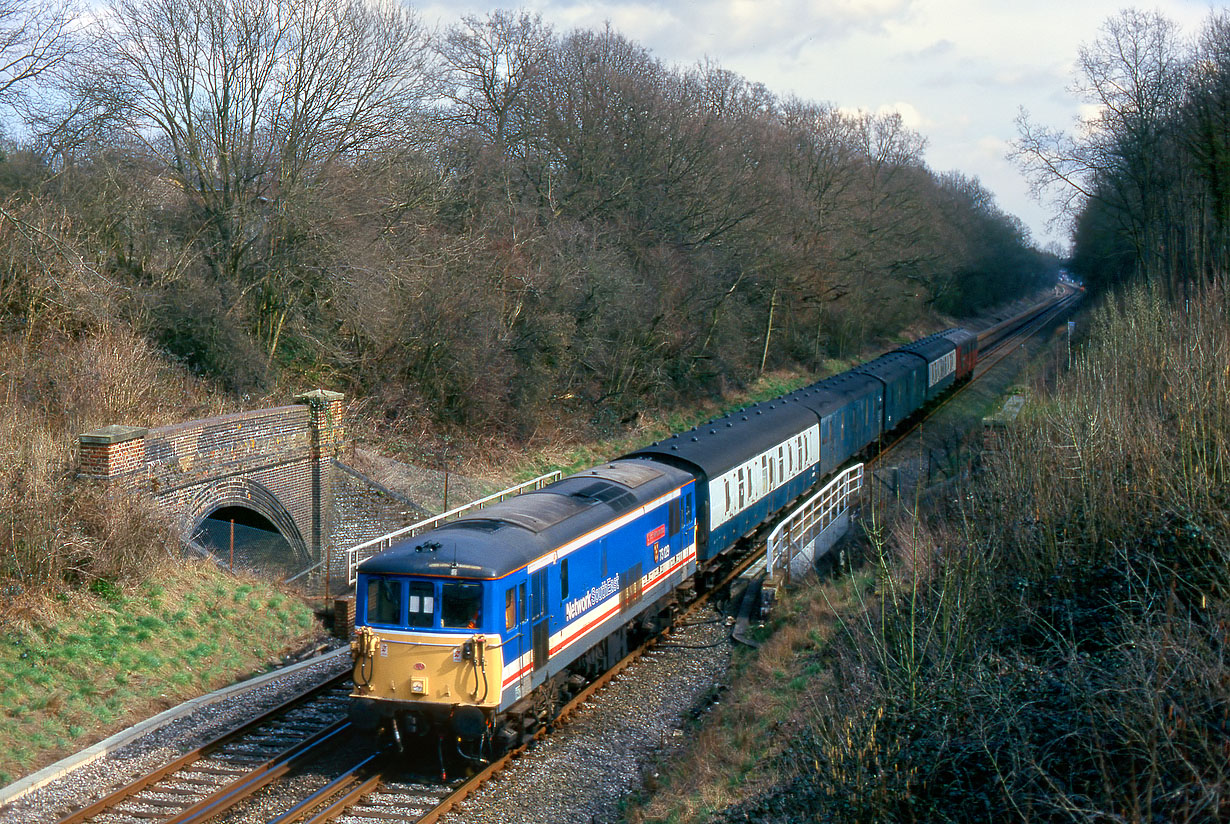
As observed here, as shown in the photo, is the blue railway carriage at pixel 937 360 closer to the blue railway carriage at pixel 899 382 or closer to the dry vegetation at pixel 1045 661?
the blue railway carriage at pixel 899 382

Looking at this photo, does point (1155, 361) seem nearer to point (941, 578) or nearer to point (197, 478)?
point (941, 578)

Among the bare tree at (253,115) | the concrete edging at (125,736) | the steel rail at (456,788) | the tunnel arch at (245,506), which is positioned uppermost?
the bare tree at (253,115)

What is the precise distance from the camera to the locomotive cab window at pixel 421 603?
33.9ft

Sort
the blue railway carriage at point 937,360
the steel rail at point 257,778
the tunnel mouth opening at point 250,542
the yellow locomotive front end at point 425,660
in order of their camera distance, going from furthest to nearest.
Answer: the blue railway carriage at point 937,360 < the tunnel mouth opening at point 250,542 < the yellow locomotive front end at point 425,660 < the steel rail at point 257,778

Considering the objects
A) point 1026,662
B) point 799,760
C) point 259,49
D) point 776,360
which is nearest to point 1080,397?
point 1026,662

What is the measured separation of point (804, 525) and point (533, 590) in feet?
31.7

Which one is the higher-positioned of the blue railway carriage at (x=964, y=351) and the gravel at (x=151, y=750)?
the blue railway carriage at (x=964, y=351)

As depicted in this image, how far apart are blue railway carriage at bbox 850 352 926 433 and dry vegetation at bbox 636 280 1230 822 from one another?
54.6ft

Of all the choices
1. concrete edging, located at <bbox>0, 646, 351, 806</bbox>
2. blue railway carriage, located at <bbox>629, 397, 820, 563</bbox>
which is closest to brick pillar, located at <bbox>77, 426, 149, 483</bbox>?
concrete edging, located at <bbox>0, 646, 351, 806</bbox>

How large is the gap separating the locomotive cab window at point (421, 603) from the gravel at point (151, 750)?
298 centimetres

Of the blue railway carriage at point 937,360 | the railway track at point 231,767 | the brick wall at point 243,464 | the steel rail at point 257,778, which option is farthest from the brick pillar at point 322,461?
the blue railway carriage at point 937,360

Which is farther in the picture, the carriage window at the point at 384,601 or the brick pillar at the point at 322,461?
the brick pillar at the point at 322,461

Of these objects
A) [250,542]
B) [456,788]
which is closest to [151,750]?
[456,788]

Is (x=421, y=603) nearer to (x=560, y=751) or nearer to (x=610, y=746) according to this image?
(x=560, y=751)
